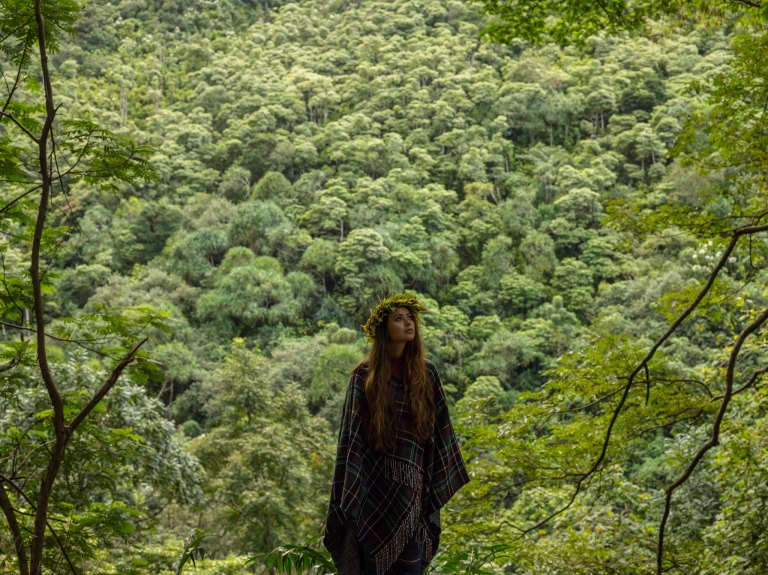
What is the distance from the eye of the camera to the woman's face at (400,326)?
2092 mm

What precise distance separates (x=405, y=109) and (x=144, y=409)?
100 feet

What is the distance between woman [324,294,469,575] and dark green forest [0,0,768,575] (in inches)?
8.0

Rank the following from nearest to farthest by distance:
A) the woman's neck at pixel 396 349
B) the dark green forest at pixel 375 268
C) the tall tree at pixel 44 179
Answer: the tall tree at pixel 44 179, the woman's neck at pixel 396 349, the dark green forest at pixel 375 268

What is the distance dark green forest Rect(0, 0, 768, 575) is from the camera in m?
2.73

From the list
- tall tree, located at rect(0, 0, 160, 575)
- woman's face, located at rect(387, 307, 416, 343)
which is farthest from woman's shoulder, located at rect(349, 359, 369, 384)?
tall tree, located at rect(0, 0, 160, 575)

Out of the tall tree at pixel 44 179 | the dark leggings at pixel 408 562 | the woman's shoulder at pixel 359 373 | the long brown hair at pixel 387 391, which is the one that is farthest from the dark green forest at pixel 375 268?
the woman's shoulder at pixel 359 373

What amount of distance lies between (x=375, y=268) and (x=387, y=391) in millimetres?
25392

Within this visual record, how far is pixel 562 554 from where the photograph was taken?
15.2 feet

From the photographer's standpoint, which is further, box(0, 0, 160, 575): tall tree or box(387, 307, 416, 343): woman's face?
box(387, 307, 416, 343): woman's face

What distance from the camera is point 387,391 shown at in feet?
6.72

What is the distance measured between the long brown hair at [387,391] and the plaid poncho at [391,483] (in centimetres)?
2

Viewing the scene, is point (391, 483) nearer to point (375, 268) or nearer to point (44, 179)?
point (44, 179)

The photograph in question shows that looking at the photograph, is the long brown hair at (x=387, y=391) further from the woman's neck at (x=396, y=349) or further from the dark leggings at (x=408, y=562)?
the dark leggings at (x=408, y=562)

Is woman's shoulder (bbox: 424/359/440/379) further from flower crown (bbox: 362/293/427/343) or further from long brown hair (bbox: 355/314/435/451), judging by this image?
flower crown (bbox: 362/293/427/343)
